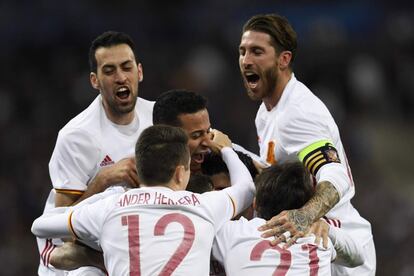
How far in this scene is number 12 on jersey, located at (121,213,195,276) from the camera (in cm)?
500

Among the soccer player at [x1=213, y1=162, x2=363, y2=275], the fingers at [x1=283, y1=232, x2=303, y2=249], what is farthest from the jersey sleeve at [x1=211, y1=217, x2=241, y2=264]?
the fingers at [x1=283, y1=232, x2=303, y2=249]

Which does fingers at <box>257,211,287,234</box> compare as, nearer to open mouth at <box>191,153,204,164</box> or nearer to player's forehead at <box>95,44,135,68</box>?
open mouth at <box>191,153,204,164</box>

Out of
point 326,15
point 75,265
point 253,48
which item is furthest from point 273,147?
point 326,15

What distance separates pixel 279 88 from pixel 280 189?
4.00ft

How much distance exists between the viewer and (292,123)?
6.04 m

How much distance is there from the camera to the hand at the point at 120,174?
19.7 feet

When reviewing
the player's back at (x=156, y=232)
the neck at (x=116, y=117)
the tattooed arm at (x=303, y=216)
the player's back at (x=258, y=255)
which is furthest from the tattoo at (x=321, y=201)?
the neck at (x=116, y=117)

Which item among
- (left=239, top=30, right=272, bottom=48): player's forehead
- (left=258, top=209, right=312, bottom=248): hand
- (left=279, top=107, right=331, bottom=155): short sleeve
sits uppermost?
(left=239, top=30, right=272, bottom=48): player's forehead

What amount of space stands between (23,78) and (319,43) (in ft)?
15.6

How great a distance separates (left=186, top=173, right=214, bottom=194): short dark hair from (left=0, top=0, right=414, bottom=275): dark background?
308 inches

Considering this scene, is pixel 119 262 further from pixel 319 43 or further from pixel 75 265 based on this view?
pixel 319 43

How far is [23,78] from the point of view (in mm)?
15984

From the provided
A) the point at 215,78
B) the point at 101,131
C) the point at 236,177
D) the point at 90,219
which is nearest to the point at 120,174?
the point at 101,131

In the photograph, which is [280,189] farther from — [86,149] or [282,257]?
[86,149]
